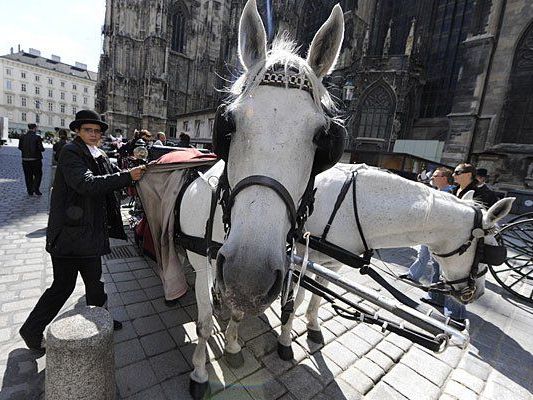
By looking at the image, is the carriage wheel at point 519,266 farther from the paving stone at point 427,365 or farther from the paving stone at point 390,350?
the paving stone at point 390,350

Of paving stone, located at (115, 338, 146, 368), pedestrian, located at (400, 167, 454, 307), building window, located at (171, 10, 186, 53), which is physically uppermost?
building window, located at (171, 10, 186, 53)

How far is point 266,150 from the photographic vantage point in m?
1.15

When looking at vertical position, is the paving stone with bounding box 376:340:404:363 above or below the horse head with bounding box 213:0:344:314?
below

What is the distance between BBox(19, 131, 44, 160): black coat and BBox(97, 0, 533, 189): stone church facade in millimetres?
5690

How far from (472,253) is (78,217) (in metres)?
3.53

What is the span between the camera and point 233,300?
1119 mm

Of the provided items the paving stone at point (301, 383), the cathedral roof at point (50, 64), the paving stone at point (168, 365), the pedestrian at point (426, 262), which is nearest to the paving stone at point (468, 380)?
the paving stone at point (301, 383)

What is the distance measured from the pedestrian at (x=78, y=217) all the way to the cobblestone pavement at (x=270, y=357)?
1.55 ft

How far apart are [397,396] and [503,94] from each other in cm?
1904

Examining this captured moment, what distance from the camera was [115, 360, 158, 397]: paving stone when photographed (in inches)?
84.2

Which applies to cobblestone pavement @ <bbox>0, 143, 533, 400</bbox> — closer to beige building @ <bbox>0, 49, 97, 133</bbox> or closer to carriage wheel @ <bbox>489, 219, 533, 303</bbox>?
carriage wheel @ <bbox>489, 219, 533, 303</bbox>

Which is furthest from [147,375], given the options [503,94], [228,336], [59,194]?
[503,94]

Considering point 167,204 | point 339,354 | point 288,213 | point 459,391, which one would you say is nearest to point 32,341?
point 167,204

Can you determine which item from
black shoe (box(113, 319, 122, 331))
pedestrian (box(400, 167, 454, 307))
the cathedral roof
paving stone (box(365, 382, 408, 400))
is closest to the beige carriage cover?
black shoe (box(113, 319, 122, 331))
